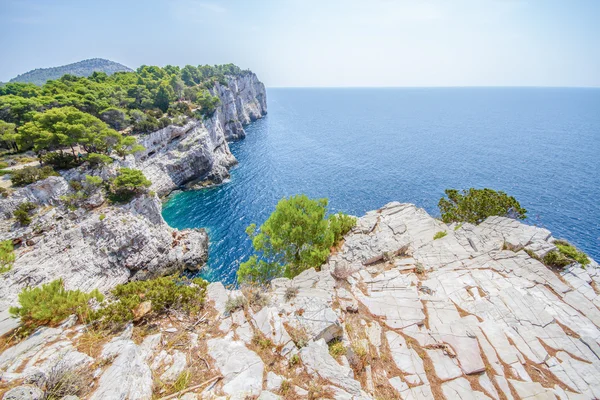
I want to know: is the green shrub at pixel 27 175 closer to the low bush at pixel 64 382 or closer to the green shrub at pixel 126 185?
the green shrub at pixel 126 185

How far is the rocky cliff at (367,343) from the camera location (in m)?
9.21

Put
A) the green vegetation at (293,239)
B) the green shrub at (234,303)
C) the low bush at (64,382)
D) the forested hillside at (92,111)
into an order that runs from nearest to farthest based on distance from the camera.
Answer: the low bush at (64,382) < the green shrub at (234,303) < the green vegetation at (293,239) < the forested hillside at (92,111)

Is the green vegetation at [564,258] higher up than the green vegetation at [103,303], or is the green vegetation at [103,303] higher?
the green vegetation at [103,303]

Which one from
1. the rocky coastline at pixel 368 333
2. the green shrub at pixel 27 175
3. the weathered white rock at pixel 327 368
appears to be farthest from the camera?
the green shrub at pixel 27 175

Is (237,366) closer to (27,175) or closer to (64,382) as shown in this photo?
(64,382)

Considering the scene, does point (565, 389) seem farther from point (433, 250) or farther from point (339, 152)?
point (339, 152)

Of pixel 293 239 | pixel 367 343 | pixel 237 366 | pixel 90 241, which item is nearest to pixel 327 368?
pixel 237 366

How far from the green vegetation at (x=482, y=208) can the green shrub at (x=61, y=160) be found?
54.0 meters

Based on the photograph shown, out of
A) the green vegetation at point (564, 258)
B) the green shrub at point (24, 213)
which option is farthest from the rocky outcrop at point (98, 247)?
the green vegetation at point (564, 258)

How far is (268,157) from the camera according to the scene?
265ft

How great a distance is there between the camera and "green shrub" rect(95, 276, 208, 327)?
459 inches

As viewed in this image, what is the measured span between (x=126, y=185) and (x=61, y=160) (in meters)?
9.21

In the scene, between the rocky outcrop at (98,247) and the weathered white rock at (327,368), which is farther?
the rocky outcrop at (98,247)

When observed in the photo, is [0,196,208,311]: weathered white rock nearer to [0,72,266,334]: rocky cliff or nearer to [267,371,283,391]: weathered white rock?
[0,72,266,334]: rocky cliff
